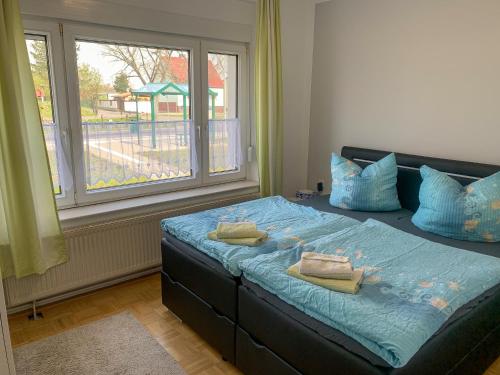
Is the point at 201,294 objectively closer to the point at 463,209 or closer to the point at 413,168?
the point at 463,209

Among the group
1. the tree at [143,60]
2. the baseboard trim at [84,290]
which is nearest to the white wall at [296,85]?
the tree at [143,60]

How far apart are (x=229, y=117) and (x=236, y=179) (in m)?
0.62

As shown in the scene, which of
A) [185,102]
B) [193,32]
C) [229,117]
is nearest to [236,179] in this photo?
A: [229,117]

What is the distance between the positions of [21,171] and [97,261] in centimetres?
88

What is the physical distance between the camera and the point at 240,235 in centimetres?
224

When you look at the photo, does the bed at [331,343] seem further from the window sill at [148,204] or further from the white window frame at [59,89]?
the white window frame at [59,89]

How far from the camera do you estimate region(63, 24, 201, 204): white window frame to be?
2.64 m

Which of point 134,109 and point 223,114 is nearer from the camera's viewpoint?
point 134,109

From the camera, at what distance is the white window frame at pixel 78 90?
8.68 feet

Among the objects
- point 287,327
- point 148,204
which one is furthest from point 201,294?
point 148,204

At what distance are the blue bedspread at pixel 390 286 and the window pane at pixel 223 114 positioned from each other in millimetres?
1640

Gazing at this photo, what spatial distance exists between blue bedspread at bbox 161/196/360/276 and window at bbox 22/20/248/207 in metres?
0.77

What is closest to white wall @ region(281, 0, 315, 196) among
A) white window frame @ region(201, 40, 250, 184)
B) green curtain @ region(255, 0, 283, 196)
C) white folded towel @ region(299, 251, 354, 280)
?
green curtain @ region(255, 0, 283, 196)

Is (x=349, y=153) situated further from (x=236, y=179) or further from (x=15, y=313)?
(x=15, y=313)
